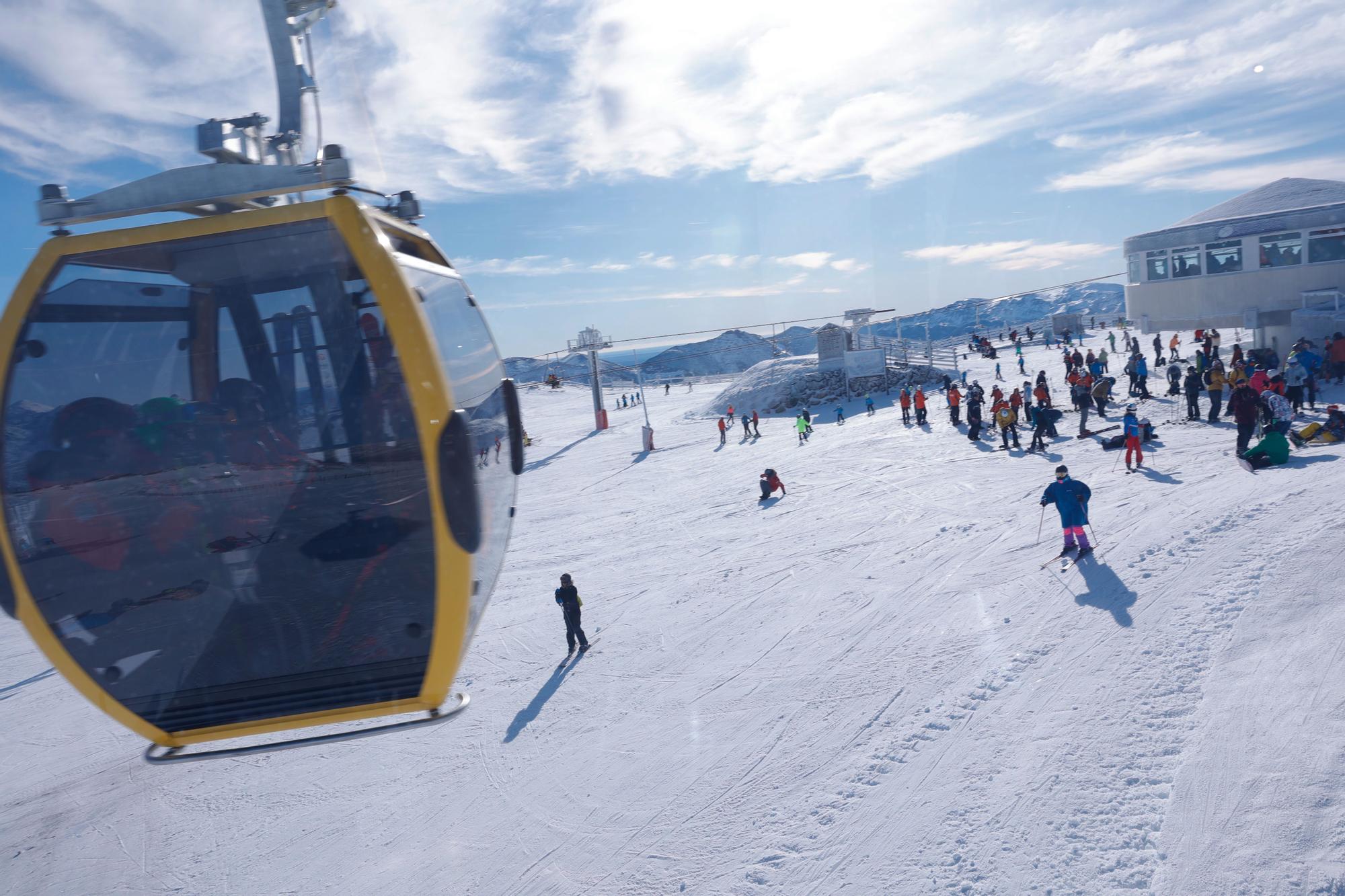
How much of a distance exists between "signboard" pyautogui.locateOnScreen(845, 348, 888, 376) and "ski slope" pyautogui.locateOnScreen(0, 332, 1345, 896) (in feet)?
60.9

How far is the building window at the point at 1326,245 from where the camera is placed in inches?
875

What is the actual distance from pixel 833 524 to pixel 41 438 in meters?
13.8

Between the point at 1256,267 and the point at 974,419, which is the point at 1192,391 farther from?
the point at 1256,267

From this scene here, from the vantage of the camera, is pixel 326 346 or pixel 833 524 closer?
pixel 326 346

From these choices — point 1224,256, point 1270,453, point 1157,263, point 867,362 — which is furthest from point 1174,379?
point 867,362

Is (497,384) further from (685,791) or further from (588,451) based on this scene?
(588,451)

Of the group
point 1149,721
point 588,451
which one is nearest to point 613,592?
point 1149,721

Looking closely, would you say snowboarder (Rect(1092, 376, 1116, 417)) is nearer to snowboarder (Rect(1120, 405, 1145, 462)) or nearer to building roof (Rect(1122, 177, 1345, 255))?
snowboarder (Rect(1120, 405, 1145, 462))

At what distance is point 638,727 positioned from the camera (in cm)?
887

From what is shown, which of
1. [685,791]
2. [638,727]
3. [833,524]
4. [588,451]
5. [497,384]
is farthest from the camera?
[588,451]

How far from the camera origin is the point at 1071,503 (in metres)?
10.4

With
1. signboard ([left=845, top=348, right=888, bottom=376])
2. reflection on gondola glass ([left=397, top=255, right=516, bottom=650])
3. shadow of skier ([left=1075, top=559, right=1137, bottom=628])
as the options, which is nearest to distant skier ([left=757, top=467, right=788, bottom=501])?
shadow of skier ([left=1075, top=559, right=1137, bottom=628])

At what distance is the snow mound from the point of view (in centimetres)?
3447

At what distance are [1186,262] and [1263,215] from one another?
2.41 m
